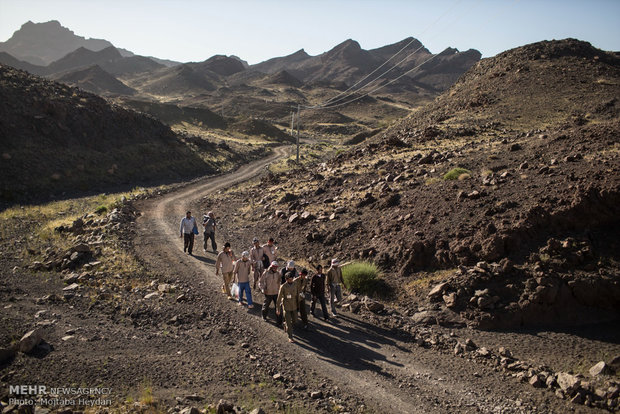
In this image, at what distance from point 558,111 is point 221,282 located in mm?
28337

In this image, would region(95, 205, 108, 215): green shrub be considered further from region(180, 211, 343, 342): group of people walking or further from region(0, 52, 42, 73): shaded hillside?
region(0, 52, 42, 73): shaded hillside

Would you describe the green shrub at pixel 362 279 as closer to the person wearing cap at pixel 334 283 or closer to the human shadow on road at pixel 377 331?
the person wearing cap at pixel 334 283

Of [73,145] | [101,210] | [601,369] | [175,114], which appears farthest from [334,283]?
[175,114]

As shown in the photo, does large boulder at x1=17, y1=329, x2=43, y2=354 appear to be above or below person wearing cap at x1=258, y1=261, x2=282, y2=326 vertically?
below

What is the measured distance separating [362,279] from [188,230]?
7090 mm

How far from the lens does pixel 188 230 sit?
1563cm

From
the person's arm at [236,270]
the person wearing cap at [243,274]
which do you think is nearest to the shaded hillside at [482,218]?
the person wearing cap at [243,274]

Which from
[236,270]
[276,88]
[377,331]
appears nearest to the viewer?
[377,331]

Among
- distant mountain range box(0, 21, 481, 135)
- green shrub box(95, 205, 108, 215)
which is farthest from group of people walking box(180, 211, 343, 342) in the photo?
distant mountain range box(0, 21, 481, 135)

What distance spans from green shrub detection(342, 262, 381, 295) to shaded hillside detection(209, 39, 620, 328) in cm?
70

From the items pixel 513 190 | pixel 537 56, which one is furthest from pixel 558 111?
pixel 513 190

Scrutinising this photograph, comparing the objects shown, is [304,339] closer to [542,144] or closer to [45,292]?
[45,292]

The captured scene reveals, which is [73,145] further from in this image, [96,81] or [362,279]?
[96,81]

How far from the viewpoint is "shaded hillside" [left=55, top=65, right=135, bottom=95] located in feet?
417
